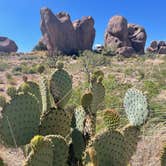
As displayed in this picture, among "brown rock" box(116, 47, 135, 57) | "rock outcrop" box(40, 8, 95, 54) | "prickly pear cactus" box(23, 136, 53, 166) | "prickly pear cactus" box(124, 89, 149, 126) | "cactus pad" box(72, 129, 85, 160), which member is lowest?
"brown rock" box(116, 47, 135, 57)

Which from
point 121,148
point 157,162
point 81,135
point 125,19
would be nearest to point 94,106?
point 81,135

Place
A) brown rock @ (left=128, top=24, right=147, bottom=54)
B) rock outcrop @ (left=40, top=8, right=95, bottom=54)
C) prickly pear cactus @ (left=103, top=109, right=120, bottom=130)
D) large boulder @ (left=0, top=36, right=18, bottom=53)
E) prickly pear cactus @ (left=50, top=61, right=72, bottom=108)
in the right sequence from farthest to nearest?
large boulder @ (left=0, top=36, right=18, bottom=53) < brown rock @ (left=128, top=24, right=147, bottom=54) < rock outcrop @ (left=40, top=8, right=95, bottom=54) < prickly pear cactus @ (left=50, top=61, right=72, bottom=108) < prickly pear cactus @ (left=103, top=109, right=120, bottom=130)

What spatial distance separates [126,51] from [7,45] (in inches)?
681

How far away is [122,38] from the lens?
4394 centimetres

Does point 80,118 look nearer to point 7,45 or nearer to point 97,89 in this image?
point 97,89

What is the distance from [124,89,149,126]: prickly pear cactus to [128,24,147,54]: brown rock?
4169cm

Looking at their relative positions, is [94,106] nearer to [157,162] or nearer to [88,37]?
[157,162]

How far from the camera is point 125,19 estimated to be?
45.2 meters

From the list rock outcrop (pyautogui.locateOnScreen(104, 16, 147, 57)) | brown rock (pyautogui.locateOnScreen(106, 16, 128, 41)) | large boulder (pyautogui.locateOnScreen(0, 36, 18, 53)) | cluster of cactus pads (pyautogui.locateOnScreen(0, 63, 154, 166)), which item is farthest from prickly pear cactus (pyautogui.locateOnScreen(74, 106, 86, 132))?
large boulder (pyautogui.locateOnScreen(0, 36, 18, 53))

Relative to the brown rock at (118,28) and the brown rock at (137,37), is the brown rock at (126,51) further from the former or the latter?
the brown rock at (137,37)

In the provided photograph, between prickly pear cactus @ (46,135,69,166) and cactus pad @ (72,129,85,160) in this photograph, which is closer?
prickly pear cactus @ (46,135,69,166)

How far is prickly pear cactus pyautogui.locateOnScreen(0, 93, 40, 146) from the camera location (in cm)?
265

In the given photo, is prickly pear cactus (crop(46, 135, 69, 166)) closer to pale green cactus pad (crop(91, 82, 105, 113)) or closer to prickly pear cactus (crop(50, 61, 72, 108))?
prickly pear cactus (crop(50, 61, 72, 108))

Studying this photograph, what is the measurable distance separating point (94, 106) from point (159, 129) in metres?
1.37
